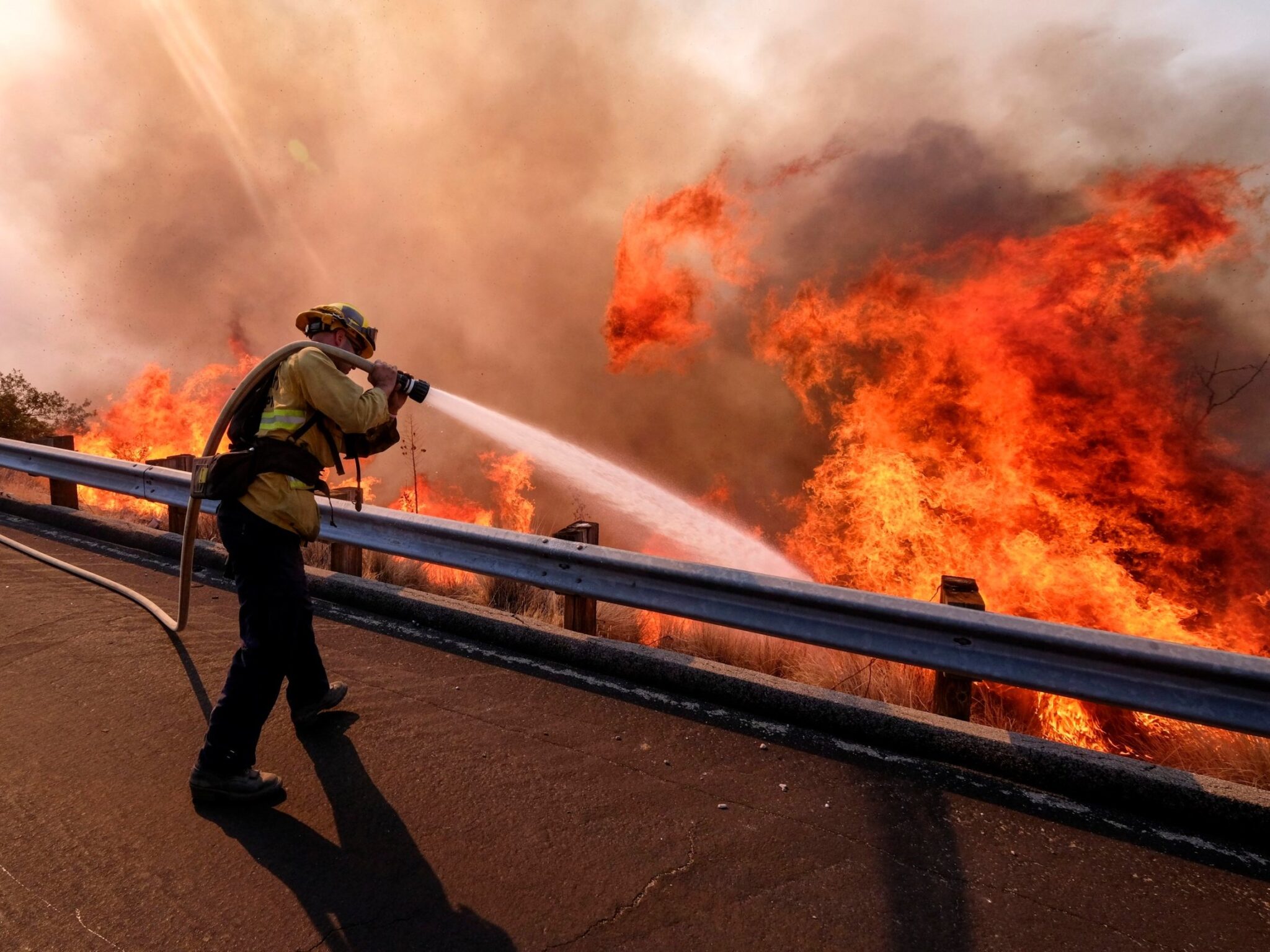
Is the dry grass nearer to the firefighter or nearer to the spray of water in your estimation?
the spray of water

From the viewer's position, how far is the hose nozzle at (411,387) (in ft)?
10.6

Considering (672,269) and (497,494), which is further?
(497,494)

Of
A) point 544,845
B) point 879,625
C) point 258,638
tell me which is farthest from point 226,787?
point 879,625

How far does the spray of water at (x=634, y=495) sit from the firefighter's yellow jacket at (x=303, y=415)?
1.03 metres

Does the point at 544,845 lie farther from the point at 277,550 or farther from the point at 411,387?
the point at 411,387

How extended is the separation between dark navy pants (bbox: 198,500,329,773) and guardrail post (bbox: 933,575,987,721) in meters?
2.77

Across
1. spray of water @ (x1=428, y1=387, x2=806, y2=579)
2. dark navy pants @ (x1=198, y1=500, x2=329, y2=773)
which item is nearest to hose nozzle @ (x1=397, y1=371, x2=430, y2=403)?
spray of water @ (x1=428, y1=387, x2=806, y2=579)

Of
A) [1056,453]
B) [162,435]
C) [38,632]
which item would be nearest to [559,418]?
[162,435]

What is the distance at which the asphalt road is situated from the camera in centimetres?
201

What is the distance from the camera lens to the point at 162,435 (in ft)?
60.8

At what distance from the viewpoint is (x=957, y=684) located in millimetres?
3229

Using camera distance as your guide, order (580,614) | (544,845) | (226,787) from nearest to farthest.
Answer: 1. (544,845)
2. (226,787)
3. (580,614)

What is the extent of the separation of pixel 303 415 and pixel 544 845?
1881mm

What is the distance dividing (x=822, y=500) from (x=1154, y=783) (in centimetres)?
1509
